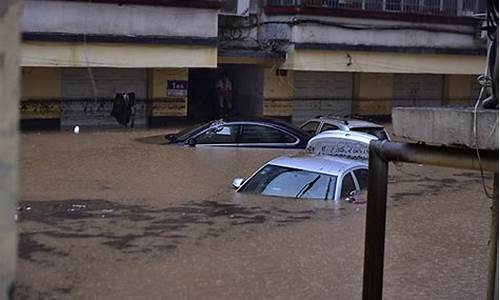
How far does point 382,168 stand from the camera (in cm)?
577

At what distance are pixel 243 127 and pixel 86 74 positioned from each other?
7.83m

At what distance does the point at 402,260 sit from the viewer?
998cm

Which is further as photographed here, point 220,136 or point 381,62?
point 381,62

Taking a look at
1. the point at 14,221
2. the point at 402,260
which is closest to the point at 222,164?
the point at 402,260

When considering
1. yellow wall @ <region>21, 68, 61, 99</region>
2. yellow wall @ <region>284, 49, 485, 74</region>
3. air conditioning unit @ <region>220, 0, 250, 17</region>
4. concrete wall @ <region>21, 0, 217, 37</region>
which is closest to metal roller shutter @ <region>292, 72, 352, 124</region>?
yellow wall @ <region>284, 49, 485, 74</region>

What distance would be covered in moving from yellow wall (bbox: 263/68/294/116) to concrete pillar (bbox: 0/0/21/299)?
26.1m

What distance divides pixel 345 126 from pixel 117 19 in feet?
27.7

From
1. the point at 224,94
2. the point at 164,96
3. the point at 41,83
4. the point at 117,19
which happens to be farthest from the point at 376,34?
the point at 41,83

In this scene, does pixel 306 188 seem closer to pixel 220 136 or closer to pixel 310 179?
pixel 310 179

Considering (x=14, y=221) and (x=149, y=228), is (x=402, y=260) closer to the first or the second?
(x=149, y=228)

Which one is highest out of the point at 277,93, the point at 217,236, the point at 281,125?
the point at 277,93

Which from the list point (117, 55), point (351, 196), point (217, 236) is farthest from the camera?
point (117, 55)

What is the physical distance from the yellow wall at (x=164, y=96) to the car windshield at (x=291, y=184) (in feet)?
43.7

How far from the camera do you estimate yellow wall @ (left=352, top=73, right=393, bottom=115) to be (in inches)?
1193
